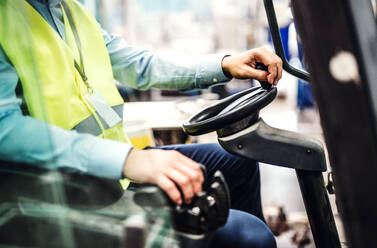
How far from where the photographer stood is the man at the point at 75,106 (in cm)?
70

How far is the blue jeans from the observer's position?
89cm

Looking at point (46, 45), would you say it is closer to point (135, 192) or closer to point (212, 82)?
point (135, 192)

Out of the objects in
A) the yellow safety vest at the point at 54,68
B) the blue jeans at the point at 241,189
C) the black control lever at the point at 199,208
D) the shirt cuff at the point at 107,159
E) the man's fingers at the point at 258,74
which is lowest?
the blue jeans at the point at 241,189

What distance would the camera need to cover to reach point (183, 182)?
66 centimetres

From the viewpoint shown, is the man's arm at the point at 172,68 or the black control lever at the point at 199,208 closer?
the black control lever at the point at 199,208

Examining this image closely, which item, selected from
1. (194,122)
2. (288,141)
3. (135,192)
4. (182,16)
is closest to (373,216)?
(288,141)

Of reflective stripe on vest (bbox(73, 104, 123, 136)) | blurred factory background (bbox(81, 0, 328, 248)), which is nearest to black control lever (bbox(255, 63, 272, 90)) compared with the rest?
blurred factory background (bbox(81, 0, 328, 248))

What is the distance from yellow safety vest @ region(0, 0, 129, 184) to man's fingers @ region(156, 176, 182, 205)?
0.24 m

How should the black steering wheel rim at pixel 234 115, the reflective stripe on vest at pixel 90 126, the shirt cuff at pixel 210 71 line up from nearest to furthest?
the reflective stripe on vest at pixel 90 126 → the black steering wheel rim at pixel 234 115 → the shirt cuff at pixel 210 71

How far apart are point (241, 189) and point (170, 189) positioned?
1.83 feet

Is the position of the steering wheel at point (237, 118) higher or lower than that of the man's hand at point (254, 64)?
lower

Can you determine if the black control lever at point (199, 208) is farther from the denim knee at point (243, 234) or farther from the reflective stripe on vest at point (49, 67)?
the reflective stripe on vest at point (49, 67)

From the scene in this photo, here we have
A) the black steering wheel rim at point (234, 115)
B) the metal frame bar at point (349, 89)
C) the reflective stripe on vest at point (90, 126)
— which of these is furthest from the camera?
the black steering wheel rim at point (234, 115)

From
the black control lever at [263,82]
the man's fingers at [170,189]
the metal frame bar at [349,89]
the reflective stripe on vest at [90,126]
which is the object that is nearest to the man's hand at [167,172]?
the man's fingers at [170,189]
